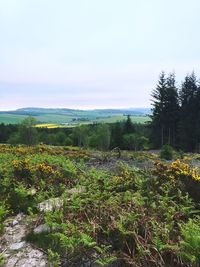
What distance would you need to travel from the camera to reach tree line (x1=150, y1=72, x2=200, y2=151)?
59.1 meters

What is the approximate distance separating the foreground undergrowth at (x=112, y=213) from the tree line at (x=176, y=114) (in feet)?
165

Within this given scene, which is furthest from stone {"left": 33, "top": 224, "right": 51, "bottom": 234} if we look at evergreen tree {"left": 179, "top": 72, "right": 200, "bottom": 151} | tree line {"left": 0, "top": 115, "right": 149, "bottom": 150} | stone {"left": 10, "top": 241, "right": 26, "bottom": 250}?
tree line {"left": 0, "top": 115, "right": 149, "bottom": 150}

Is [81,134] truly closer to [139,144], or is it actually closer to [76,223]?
[139,144]

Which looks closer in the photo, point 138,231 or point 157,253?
point 157,253

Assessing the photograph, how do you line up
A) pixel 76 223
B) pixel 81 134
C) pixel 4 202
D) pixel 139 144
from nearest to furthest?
1. pixel 76 223
2. pixel 4 202
3. pixel 139 144
4. pixel 81 134

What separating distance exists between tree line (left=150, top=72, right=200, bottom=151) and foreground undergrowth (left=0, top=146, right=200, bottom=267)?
5038cm

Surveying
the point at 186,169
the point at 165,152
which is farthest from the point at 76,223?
the point at 165,152

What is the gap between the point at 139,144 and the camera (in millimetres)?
68125

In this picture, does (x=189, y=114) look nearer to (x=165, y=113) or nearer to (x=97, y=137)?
(x=165, y=113)

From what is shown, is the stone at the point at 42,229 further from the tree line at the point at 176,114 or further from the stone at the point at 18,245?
the tree line at the point at 176,114

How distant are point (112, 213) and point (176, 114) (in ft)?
188

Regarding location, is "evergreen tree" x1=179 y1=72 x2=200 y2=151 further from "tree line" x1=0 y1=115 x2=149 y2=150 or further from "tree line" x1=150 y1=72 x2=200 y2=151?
"tree line" x1=0 y1=115 x2=149 y2=150

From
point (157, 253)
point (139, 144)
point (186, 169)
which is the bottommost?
point (139, 144)

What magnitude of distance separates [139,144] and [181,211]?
61307 mm
